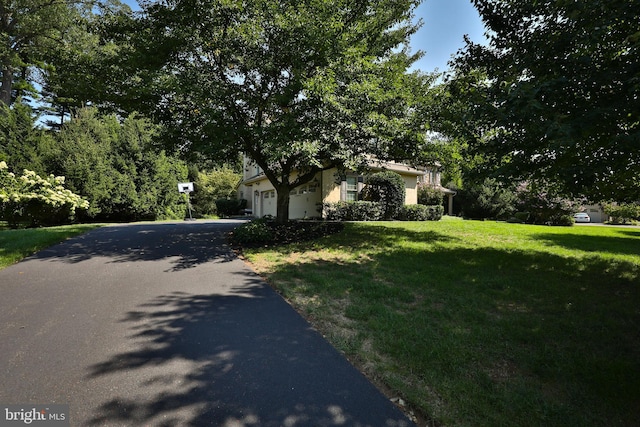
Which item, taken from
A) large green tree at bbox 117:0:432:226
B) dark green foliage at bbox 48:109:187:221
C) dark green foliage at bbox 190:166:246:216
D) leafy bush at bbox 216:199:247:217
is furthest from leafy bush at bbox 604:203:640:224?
dark green foliage at bbox 190:166:246:216

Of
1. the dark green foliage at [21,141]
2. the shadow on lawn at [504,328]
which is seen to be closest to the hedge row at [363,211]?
the shadow on lawn at [504,328]

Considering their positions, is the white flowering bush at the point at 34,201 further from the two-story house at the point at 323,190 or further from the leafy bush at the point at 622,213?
the leafy bush at the point at 622,213

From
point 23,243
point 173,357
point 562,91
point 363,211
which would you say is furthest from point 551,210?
point 23,243

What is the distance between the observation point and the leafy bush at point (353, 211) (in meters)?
15.9

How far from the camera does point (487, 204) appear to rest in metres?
23.8

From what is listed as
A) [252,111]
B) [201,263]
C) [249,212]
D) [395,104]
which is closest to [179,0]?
[252,111]

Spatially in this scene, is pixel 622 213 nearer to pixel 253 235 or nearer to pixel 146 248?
pixel 253 235

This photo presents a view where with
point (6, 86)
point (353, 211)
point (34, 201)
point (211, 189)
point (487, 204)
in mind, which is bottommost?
point (353, 211)

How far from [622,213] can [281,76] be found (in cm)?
2080

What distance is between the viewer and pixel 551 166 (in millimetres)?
5219

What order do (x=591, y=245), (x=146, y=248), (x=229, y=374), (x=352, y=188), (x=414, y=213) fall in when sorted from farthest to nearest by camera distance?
(x=414, y=213), (x=352, y=188), (x=591, y=245), (x=146, y=248), (x=229, y=374)

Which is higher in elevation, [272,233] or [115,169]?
[115,169]

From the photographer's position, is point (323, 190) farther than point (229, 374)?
Yes

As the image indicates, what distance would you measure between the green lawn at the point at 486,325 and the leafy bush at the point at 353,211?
8.39 meters
